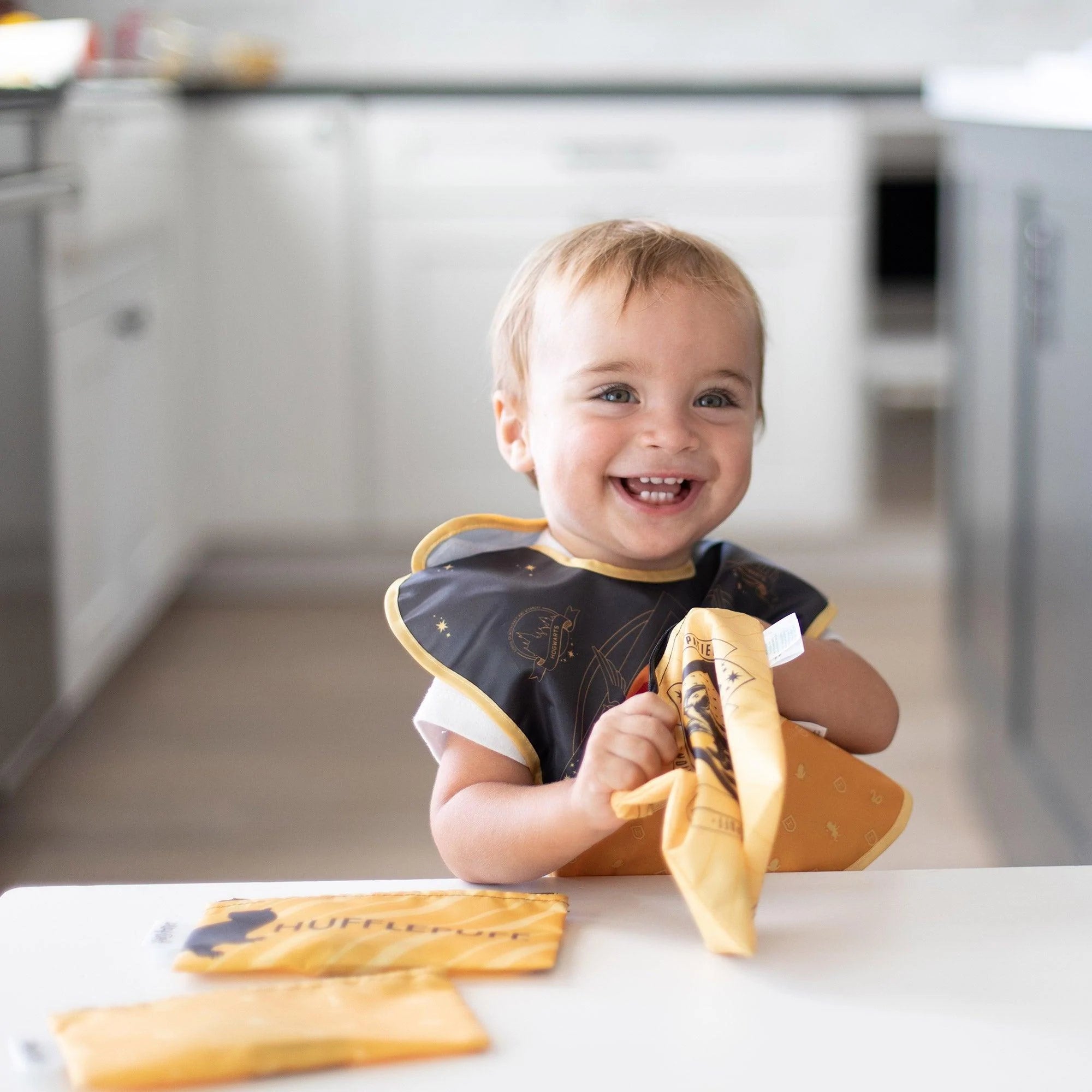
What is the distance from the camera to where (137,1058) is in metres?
0.45

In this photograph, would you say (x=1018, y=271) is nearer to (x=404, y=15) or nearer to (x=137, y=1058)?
(x=137, y=1058)

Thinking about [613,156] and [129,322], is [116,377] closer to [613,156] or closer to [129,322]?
[129,322]

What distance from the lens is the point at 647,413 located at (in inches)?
31.9

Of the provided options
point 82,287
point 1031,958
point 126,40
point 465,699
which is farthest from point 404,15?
point 1031,958

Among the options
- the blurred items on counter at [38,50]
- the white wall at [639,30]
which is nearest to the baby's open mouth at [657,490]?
the blurred items on counter at [38,50]

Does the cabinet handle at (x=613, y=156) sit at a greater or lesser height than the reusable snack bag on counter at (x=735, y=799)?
greater

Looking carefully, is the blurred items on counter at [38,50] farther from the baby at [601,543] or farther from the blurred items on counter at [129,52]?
the baby at [601,543]

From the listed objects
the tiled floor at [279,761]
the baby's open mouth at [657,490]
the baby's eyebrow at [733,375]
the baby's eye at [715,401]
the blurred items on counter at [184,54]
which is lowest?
the tiled floor at [279,761]

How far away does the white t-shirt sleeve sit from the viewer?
30.3 inches

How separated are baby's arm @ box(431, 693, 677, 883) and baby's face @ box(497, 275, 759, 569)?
0.51 feet

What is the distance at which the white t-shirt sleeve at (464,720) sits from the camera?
0.77 meters

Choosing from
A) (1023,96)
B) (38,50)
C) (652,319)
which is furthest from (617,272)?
(38,50)

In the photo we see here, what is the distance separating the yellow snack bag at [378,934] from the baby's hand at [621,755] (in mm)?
51

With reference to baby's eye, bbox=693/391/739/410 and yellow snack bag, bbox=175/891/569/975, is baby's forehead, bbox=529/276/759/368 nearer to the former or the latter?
baby's eye, bbox=693/391/739/410
